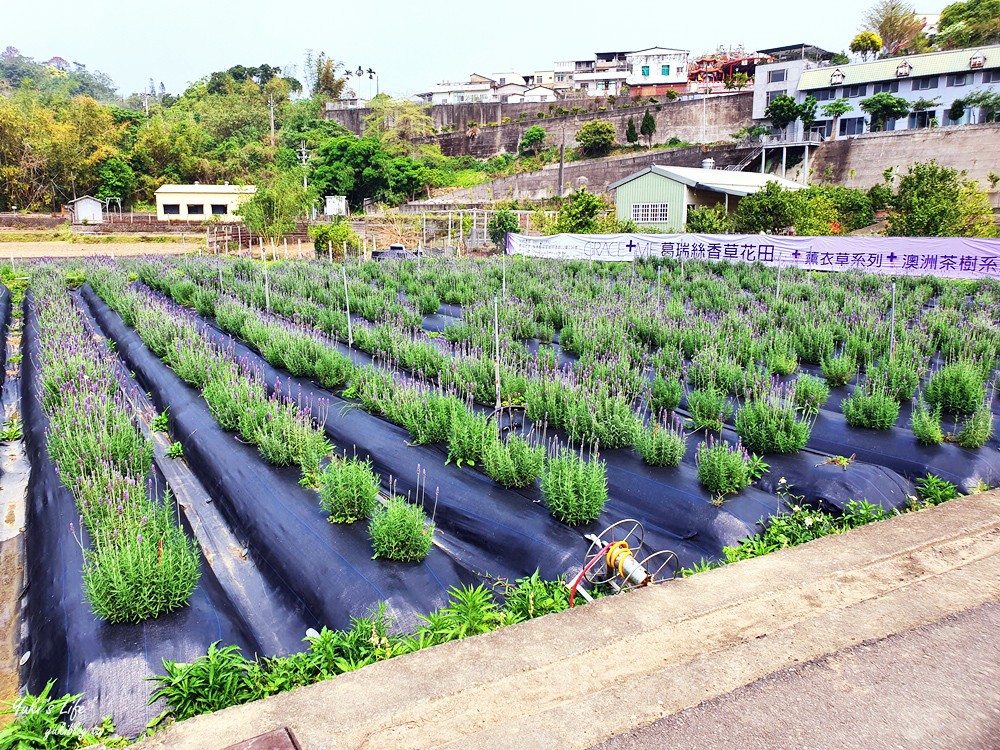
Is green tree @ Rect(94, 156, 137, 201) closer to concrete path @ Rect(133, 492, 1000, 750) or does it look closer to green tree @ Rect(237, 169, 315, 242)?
green tree @ Rect(237, 169, 315, 242)

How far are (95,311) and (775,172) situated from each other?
43192 mm

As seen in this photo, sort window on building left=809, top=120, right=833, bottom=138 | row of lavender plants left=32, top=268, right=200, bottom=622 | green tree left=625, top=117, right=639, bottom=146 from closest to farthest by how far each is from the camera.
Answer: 1. row of lavender plants left=32, top=268, right=200, bottom=622
2. window on building left=809, top=120, right=833, bottom=138
3. green tree left=625, top=117, right=639, bottom=146

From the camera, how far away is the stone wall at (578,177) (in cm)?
4816

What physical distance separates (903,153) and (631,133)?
1979 centimetres

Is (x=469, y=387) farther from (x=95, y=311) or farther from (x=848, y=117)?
(x=848, y=117)

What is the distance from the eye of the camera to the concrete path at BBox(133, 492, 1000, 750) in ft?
8.71

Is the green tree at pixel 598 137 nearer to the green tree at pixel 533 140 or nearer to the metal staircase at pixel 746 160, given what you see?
the green tree at pixel 533 140

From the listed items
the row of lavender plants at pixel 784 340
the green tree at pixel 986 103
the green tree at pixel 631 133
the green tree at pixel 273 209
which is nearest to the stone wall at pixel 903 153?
the green tree at pixel 986 103

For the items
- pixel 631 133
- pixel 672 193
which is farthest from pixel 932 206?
pixel 631 133

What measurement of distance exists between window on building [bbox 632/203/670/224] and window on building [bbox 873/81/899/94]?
81.0ft

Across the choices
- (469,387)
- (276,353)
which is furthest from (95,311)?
(469,387)

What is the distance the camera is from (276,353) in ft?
26.9

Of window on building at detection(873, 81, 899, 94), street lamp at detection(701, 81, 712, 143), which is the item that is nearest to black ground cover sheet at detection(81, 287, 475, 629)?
window on building at detection(873, 81, 899, 94)

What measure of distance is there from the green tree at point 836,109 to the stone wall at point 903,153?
3.40 metres
